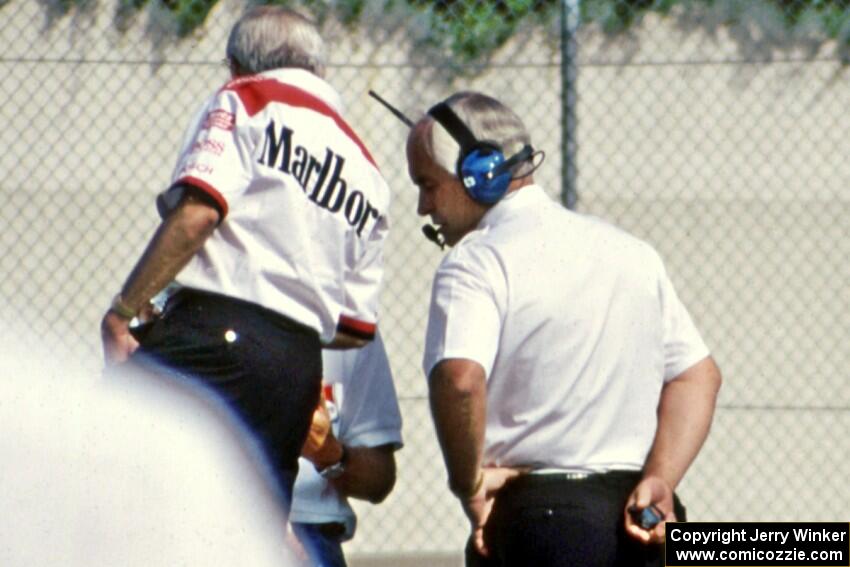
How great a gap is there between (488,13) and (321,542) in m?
4.26

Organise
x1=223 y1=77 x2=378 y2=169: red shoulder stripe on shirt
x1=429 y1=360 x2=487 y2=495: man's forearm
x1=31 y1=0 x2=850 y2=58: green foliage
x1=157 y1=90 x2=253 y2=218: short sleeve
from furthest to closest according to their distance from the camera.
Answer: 1. x1=31 y1=0 x2=850 y2=58: green foliage
2. x1=223 y1=77 x2=378 y2=169: red shoulder stripe on shirt
3. x1=157 y1=90 x2=253 y2=218: short sleeve
4. x1=429 y1=360 x2=487 y2=495: man's forearm

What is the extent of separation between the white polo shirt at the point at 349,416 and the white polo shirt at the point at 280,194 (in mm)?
150

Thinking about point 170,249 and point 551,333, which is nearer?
point 551,333

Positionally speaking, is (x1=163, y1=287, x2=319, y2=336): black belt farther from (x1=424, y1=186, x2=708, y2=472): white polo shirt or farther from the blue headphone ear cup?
the blue headphone ear cup

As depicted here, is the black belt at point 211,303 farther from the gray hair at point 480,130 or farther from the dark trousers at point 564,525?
the dark trousers at point 564,525

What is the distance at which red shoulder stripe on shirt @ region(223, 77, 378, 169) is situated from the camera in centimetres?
311

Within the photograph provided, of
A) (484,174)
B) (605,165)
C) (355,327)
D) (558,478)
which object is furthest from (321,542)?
(605,165)

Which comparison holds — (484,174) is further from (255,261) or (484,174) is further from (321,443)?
(321,443)

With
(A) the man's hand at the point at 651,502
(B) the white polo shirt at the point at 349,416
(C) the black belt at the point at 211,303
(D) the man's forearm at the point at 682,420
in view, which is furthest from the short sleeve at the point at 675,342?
(C) the black belt at the point at 211,303

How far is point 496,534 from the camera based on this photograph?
2.88 metres

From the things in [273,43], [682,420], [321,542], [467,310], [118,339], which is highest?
[273,43]

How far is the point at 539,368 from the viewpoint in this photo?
2.86 m

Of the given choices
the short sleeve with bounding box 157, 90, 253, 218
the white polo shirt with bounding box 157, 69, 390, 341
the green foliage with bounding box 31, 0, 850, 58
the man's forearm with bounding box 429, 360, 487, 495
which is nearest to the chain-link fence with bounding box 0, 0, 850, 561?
the green foliage with bounding box 31, 0, 850, 58

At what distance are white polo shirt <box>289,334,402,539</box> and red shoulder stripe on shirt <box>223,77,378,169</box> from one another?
55 centimetres
